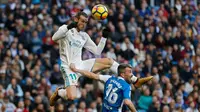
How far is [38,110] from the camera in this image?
1017 inches

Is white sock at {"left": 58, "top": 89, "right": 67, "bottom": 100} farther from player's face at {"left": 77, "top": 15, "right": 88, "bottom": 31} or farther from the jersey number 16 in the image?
the jersey number 16

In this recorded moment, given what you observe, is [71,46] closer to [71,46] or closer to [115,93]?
[71,46]

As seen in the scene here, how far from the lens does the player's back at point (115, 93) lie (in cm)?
1967

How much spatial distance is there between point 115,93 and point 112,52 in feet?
30.1

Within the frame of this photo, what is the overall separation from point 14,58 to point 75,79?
6.15m

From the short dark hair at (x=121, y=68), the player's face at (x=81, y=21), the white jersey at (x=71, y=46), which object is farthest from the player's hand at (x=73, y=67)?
the short dark hair at (x=121, y=68)

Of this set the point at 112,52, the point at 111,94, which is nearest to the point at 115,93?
the point at 111,94

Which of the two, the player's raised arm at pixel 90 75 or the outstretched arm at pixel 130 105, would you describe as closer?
the outstretched arm at pixel 130 105

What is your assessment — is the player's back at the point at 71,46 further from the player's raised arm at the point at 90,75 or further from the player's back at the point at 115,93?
the player's back at the point at 115,93

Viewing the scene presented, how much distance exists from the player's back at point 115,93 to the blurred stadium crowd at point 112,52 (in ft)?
19.3

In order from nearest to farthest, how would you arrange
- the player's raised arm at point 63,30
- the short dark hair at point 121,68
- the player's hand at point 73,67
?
the short dark hair at point 121,68, the player's raised arm at point 63,30, the player's hand at point 73,67

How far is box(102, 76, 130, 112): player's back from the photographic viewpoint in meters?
19.7

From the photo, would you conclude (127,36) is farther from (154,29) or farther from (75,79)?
(75,79)

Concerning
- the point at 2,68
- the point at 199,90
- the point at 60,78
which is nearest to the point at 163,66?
the point at 199,90
